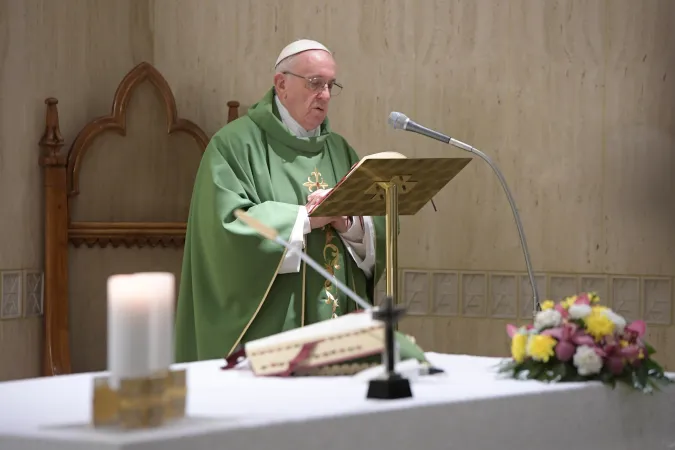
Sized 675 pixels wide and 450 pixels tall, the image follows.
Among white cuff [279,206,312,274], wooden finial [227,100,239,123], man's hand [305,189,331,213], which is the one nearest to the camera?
white cuff [279,206,312,274]

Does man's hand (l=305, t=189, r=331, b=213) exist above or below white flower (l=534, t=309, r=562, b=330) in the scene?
above

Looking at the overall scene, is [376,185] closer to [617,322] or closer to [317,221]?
[317,221]

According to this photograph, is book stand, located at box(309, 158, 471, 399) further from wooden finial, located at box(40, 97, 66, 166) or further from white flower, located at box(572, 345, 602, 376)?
wooden finial, located at box(40, 97, 66, 166)

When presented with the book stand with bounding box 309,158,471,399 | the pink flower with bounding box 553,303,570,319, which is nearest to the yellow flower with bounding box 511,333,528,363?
the pink flower with bounding box 553,303,570,319

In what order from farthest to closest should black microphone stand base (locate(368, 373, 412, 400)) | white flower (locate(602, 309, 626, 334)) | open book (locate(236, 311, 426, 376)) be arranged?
white flower (locate(602, 309, 626, 334))
open book (locate(236, 311, 426, 376))
black microphone stand base (locate(368, 373, 412, 400))

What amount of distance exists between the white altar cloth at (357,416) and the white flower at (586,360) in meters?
0.04

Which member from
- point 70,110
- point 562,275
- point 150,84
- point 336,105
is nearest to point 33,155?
point 70,110

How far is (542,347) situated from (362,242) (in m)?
2.22

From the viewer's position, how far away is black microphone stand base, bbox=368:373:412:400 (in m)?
2.61

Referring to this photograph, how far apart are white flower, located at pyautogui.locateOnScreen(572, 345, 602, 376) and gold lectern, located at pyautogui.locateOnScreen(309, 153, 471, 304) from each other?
106 centimetres

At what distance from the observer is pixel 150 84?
629 cm

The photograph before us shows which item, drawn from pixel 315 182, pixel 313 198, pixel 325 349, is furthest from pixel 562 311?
pixel 315 182

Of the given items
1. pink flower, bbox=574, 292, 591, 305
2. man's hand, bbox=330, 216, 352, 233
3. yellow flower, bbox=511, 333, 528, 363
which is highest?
man's hand, bbox=330, 216, 352, 233

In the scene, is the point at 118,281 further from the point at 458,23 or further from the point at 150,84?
the point at 458,23
